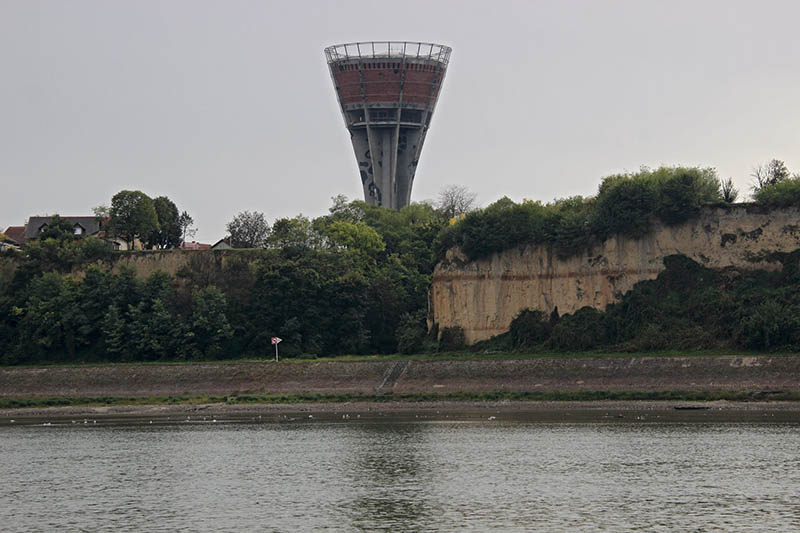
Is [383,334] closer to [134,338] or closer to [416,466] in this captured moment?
[134,338]

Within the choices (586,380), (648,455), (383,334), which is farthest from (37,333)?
(648,455)

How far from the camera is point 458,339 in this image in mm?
73750

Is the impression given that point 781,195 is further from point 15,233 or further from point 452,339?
point 15,233

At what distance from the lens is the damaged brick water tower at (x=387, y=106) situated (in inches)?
4683

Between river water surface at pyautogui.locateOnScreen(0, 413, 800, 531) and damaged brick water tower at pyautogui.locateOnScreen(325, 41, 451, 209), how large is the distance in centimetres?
6790

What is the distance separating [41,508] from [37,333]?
1882 inches

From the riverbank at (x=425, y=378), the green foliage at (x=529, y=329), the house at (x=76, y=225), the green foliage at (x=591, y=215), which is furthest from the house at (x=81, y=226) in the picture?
the green foliage at (x=529, y=329)

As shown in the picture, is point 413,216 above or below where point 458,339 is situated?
above

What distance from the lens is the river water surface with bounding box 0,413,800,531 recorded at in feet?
102

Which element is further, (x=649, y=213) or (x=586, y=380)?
(x=649, y=213)

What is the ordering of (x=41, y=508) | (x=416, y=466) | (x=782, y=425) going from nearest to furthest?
(x=41, y=508) → (x=416, y=466) → (x=782, y=425)

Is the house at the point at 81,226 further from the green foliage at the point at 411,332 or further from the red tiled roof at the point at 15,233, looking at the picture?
the green foliage at the point at 411,332

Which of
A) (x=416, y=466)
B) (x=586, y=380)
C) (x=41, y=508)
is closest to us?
(x=41, y=508)

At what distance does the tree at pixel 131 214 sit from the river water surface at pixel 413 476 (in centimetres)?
4467
